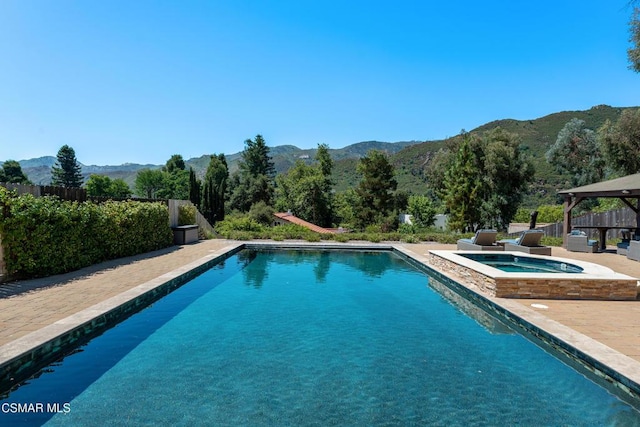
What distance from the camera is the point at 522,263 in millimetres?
11094

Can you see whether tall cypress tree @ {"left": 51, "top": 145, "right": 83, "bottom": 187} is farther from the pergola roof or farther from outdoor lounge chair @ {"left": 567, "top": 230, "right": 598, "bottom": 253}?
the pergola roof

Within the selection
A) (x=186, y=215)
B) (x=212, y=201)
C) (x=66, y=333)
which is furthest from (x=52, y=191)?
(x=212, y=201)

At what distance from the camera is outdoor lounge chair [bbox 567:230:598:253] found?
13984 millimetres

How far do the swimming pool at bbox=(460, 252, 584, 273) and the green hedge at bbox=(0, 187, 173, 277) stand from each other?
34.6 feet

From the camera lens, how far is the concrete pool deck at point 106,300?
4.89m

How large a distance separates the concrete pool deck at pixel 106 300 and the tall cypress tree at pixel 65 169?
70641 millimetres

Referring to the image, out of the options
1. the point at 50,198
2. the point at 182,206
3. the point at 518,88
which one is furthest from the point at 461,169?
the point at 50,198

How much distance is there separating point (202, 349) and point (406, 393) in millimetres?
2784

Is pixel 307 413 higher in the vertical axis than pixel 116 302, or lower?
lower

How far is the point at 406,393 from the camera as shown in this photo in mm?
4039

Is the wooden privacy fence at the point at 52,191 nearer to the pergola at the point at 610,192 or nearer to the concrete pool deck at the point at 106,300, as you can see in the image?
the concrete pool deck at the point at 106,300

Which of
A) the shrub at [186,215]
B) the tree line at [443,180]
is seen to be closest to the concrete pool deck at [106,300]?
the shrub at [186,215]

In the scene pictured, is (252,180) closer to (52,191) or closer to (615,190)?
(52,191)

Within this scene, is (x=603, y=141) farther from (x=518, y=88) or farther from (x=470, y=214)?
(x=470, y=214)
